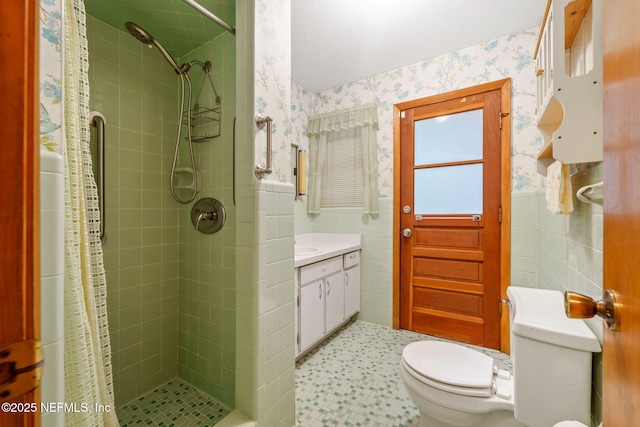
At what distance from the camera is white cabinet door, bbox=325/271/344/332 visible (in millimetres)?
2135

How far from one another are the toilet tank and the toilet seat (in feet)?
0.59

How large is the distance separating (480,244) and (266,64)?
210cm

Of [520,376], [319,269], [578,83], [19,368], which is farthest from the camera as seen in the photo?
[319,269]

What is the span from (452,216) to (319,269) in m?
1.27

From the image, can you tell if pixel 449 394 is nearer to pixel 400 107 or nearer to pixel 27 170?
pixel 27 170

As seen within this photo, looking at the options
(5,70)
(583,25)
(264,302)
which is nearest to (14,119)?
(5,70)

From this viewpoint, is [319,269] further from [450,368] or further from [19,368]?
[19,368]

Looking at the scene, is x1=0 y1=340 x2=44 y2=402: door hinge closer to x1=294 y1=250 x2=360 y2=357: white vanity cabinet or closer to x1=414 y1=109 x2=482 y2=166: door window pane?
x1=294 y1=250 x2=360 y2=357: white vanity cabinet

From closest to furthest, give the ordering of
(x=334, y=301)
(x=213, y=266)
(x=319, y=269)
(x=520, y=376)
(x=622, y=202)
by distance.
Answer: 1. (x=622, y=202)
2. (x=520, y=376)
3. (x=213, y=266)
4. (x=319, y=269)
5. (x=334, y=301)

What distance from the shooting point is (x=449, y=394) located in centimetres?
112

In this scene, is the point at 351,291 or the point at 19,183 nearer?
the point at 19,183

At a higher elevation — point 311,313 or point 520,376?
point 520,376

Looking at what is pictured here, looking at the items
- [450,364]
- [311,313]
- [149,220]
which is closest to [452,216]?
[450,364]

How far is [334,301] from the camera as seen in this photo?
87.5 inches
